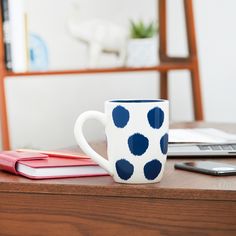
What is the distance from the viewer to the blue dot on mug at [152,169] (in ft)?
2.91

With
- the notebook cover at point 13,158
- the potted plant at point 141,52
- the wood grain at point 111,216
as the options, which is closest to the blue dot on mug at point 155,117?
the wood grain at point 111,216

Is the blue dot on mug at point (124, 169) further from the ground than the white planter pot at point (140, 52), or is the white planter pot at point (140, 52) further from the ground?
the white planter pot at point (140, 52)

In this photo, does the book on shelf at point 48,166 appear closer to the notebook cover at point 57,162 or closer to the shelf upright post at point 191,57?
the notebook cover at point 57,162

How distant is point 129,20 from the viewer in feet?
8.70

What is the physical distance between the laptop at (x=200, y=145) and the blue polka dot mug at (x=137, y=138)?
0.88 feet

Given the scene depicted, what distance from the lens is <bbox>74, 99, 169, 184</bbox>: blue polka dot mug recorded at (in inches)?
34.4

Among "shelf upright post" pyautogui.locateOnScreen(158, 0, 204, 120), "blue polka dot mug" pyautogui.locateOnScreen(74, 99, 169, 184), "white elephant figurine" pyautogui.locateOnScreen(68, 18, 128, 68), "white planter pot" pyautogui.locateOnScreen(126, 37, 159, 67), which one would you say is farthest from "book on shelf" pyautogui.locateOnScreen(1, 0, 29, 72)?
"blue polka dot mug" pyautogui.locateOnScreen(74, 99, 169, 184)

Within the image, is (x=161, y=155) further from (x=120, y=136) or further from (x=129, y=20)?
(x=129, y=20)

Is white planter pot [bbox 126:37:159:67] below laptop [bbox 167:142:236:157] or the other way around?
the other way around

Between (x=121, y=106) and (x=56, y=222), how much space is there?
19 centimetres

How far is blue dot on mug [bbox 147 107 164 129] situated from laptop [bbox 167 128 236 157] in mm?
289

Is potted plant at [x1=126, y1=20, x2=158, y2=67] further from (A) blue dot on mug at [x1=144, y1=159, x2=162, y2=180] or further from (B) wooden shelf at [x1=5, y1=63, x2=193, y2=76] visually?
(A) blue dot on mug at [x1=144, y1=159, x2=162, y2=180]

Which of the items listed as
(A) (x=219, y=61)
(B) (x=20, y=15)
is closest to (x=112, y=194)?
(B) (x=20, y=15)

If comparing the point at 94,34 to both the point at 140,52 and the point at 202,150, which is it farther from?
the point at 202,150
